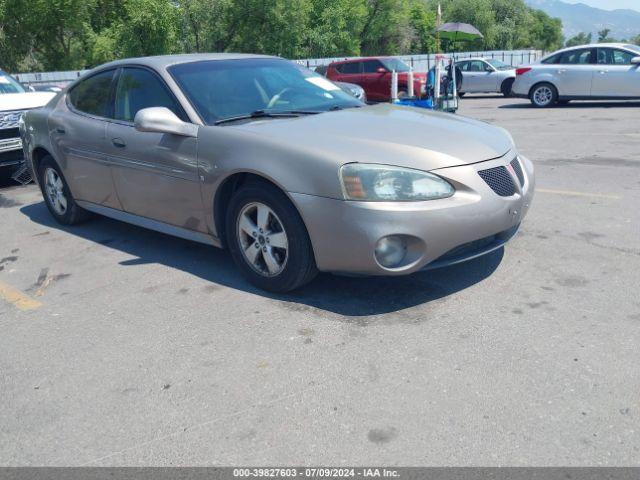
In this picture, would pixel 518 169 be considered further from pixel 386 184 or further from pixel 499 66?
pixel 499 66

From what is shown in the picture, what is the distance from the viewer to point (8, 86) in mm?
9273

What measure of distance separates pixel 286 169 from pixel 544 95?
14355mm

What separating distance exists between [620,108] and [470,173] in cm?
1351

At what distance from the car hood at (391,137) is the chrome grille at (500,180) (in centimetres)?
10

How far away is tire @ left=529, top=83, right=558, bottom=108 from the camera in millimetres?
16172

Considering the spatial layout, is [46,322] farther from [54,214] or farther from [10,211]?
[10,211]

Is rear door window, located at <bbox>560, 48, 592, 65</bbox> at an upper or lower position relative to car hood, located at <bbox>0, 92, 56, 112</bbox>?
lower

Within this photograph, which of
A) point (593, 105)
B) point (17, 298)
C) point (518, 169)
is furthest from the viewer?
point (593, 105)

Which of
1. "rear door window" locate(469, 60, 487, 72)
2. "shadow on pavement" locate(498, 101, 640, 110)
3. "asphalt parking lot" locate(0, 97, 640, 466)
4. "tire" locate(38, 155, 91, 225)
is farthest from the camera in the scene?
"rear door window" locate(469, 60, 487, 72)

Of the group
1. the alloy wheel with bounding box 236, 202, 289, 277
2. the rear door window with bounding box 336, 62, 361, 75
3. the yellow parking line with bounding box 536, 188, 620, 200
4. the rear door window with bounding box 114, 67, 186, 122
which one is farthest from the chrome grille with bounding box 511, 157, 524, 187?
the rear door window with bounding box 336, 62, 361, 75

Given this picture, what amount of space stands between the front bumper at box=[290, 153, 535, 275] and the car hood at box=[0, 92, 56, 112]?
6.18m

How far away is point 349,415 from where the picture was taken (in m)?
2.79

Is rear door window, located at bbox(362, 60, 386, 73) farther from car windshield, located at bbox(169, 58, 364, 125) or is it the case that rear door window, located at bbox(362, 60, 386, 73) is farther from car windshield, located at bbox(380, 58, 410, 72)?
car windshield, located at bbox(169, 58, 364, 125)

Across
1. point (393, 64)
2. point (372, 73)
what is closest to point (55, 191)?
point (372, 73)
